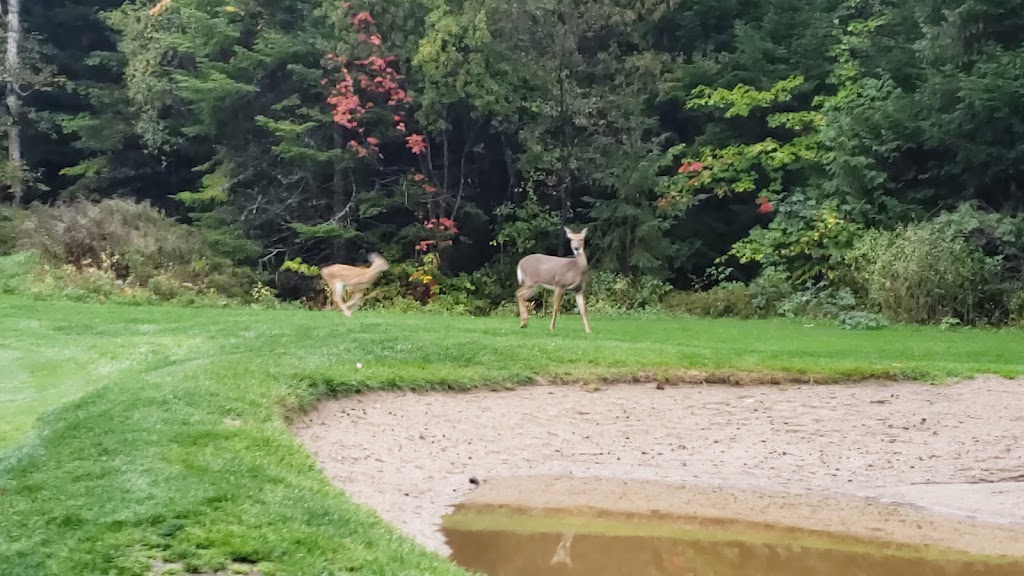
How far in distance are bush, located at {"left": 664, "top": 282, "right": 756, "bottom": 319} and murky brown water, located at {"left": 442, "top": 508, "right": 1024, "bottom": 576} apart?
47.5ft

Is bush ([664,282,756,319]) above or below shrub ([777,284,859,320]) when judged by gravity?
below

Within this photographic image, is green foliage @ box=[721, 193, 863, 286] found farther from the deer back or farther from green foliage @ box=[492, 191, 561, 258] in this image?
the deer back

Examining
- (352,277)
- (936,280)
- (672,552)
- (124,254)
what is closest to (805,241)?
(936,280)

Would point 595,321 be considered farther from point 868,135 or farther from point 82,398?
point 82,398

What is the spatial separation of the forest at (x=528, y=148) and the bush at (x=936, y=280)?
26.3 inches

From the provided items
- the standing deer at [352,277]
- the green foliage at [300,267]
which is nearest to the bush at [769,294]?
the standing deer at [352,277]

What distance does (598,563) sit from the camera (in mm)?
6504

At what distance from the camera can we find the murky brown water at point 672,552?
6.36 m

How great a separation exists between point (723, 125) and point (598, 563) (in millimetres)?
20506

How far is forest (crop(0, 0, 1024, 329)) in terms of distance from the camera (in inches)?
838

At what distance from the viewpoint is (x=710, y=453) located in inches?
370

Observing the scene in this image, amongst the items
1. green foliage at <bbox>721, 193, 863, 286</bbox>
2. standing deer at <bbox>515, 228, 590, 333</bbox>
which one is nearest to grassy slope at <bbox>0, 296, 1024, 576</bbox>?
standing deer at <bbox>515, 228, 590, 333</bbox>

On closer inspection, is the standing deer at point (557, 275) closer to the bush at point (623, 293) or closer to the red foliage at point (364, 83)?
the bush at point (623, 293)

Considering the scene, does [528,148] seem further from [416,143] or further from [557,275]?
[557,275]
